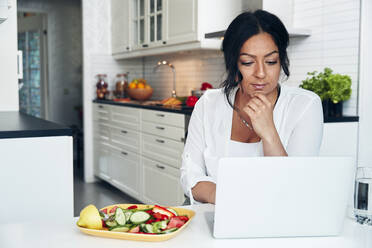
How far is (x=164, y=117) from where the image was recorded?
3479mm

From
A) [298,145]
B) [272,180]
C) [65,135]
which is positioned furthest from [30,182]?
[272,180]

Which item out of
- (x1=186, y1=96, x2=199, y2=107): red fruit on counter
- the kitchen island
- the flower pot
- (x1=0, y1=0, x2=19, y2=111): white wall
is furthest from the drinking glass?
(x1=0, y1=0, x2=19, y2=111): white wall

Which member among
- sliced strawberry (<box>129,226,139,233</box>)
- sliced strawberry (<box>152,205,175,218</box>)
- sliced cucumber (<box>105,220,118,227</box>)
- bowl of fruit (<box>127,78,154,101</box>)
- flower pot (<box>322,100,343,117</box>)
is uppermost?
bowl of fruit (<box>127,78,154,101</box>)

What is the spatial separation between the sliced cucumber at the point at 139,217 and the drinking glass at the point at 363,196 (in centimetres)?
52

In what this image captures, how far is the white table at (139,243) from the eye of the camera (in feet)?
2.95

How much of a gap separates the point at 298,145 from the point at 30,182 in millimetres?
1172

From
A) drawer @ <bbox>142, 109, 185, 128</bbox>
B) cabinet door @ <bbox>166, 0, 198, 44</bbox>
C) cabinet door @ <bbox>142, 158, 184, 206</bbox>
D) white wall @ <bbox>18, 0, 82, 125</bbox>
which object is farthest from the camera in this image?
white wall @ <bbox>18, 0, 82, 125</bbox>

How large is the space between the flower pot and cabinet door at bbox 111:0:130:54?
2.67 metres

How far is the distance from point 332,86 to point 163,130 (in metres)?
1.46

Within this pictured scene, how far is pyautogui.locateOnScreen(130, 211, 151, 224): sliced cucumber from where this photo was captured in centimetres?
96

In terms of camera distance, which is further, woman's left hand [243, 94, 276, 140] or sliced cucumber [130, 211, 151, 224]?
woman's left hand [243, 94, 276, 140]

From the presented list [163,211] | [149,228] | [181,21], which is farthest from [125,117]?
[149,228]

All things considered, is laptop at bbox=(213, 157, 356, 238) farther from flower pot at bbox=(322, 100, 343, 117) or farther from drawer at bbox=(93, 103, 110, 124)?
drawer at bbox=(93, 103, 110, 124)

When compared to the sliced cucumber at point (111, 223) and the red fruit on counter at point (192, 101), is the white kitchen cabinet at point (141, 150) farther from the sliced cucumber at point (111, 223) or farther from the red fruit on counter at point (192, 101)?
the sliced cucumber at point (111, 223)
